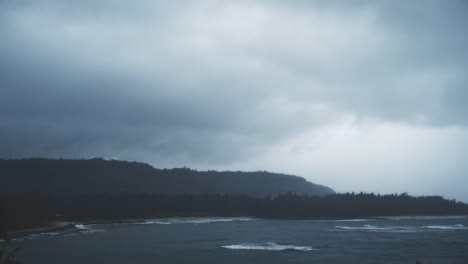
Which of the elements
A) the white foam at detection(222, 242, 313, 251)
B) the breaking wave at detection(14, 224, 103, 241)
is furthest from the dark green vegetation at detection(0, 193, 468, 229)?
the white foam at detection(222, 242, 313, 251)

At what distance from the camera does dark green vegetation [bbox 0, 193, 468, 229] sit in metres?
114

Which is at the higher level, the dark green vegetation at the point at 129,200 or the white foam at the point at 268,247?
the dark green vegetation at the point at 129,200

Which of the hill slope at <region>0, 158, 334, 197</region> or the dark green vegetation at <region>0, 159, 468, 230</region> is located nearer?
the dark green vegetation at <region>0, 159, 468, 230</region>

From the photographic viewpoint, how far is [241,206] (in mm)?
142875

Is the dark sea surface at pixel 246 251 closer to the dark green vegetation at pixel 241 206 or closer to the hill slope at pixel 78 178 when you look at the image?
the dark green vegetation at pixel 241 206

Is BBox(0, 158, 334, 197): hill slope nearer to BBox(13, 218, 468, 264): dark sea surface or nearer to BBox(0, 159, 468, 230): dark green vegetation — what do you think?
BBox(0, 159, 468, 230): dark green vegetation

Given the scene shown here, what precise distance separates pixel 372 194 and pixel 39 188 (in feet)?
343

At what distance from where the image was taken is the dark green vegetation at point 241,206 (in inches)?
4486

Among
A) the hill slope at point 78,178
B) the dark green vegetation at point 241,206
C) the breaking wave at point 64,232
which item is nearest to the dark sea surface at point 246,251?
the breaking wave at point 64,232

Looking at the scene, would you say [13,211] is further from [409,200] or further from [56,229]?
[409,200]

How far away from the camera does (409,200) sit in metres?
150

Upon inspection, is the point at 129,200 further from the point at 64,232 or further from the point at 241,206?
the point at 64,232

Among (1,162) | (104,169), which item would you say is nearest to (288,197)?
(104,169)

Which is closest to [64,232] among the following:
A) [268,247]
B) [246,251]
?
[268,247]
